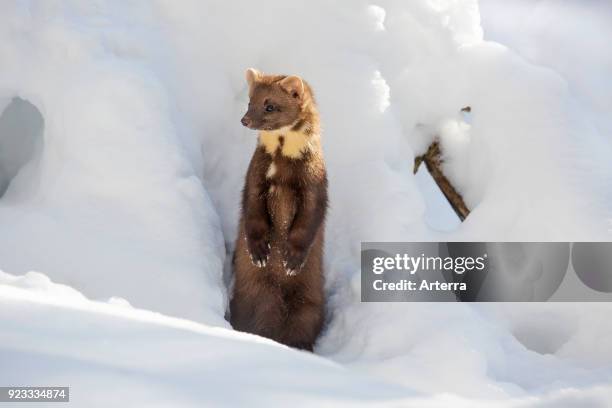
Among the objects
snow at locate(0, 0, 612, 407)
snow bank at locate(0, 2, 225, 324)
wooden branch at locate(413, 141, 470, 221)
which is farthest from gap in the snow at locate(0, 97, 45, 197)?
wooden branch at locate(413, 141, 470, 221)

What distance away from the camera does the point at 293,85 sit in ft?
15.6

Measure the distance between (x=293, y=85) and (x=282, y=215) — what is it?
0.74 m

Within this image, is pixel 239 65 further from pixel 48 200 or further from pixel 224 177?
pixel 48 200

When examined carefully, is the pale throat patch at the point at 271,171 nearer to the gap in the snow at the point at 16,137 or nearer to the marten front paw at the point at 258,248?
the marten front paw at the point at 258,248

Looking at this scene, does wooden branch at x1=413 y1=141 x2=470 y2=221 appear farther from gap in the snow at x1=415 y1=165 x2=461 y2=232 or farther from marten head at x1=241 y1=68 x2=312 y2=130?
gap in the snow at x1=415 y1=165 x2=461 y2=232

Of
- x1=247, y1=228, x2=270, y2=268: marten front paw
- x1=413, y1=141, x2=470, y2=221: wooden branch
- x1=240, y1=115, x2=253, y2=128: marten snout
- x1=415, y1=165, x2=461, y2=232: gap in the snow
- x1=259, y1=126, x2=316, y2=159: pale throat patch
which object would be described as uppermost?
x1=240, y1=115, x2=253, y2=128: marten snout

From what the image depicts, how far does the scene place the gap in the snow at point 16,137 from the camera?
17.9 feet

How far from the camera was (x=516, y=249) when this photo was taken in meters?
5.27

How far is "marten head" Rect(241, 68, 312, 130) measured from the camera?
15.4ft

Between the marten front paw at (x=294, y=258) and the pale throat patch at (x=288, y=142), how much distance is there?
0.51m

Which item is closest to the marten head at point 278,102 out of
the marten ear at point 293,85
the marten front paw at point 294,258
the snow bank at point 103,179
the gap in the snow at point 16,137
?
the marten ear at point 293,85

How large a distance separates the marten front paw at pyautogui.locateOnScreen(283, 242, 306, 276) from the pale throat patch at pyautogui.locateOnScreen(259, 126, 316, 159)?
0.51 meters

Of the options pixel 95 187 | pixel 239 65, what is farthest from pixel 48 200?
pixel 239 65

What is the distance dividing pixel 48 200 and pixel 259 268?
1256 mm
